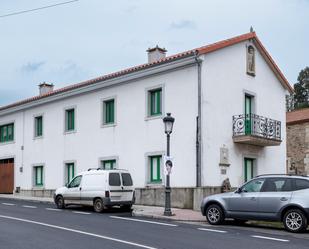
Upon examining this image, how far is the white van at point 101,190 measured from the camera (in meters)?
20.0

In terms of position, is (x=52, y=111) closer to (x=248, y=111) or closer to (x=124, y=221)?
(x=248, y=111)

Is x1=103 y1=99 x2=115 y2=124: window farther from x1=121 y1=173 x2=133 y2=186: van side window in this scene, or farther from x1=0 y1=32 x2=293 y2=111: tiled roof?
x1=121 y1=173 x2=133 y2=186: van side window

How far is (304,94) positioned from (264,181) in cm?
5360

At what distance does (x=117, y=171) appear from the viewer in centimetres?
2064

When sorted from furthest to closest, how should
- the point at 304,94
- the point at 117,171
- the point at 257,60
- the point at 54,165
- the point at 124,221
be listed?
the point at 304,94
the point at 54,165
the point at 257,60
the point at 117,171
the point at 124,221

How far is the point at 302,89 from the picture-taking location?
219 feet

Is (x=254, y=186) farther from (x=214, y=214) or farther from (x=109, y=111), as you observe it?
(x=109, y=111)

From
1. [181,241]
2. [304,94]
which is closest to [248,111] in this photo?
[181,241]

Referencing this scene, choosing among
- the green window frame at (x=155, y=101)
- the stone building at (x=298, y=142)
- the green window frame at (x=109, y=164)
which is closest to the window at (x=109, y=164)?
the green window frame at (x=109, y=164)

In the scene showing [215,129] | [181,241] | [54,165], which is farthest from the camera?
[54,165]

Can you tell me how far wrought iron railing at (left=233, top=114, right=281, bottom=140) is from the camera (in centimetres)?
2295

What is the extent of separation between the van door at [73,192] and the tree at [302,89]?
4877 cm

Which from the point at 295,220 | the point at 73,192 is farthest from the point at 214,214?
the point at 73,192

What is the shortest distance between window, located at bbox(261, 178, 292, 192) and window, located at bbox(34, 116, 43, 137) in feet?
58.2
